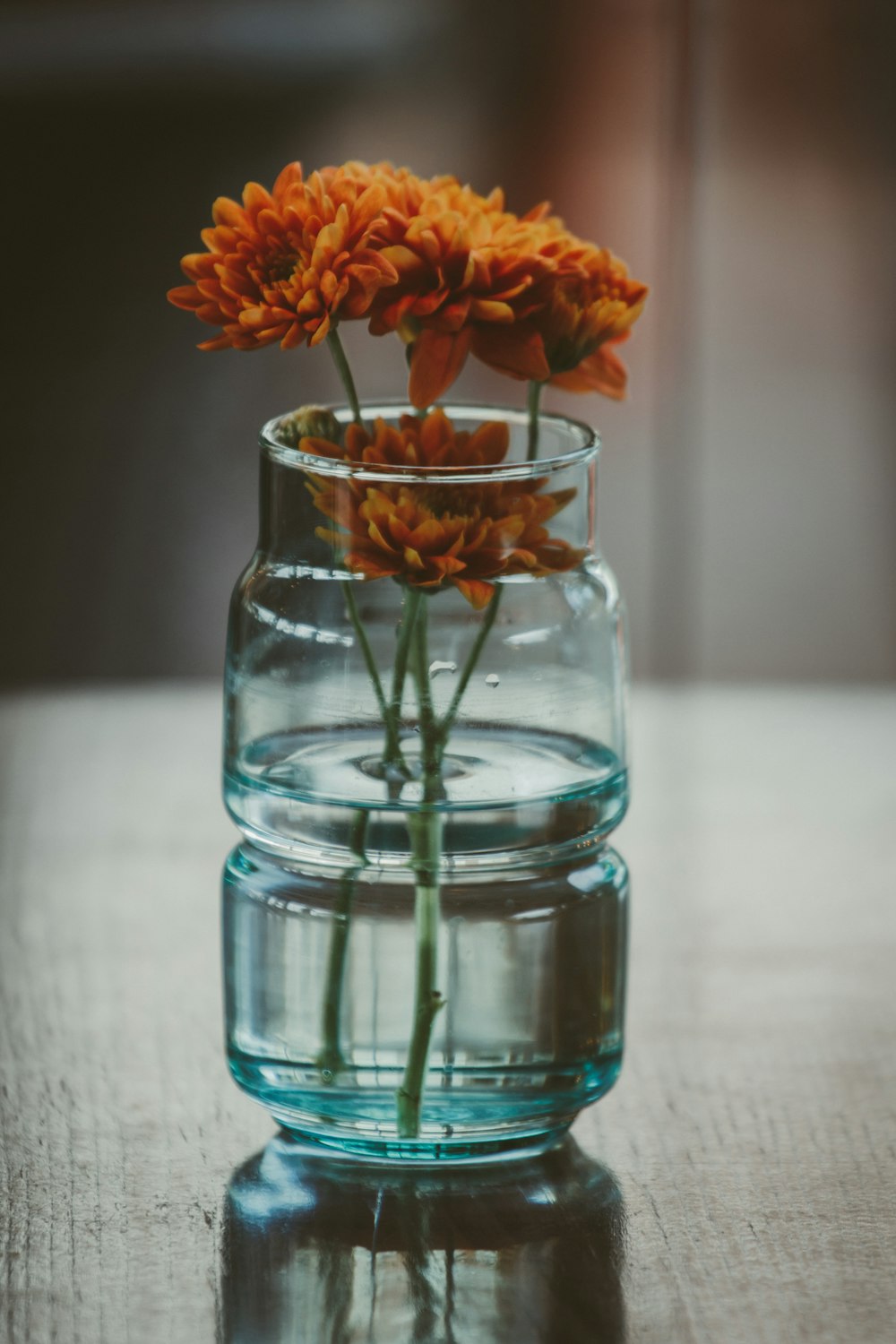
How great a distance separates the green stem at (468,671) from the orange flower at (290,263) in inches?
4.1

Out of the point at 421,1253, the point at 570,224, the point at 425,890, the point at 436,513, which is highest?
the point at 570,224

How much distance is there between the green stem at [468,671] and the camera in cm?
54

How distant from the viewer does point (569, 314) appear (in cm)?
52

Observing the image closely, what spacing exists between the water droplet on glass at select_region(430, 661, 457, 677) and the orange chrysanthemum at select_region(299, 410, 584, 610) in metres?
0.03

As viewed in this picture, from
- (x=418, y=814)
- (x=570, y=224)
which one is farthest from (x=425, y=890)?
(x=570, y=224)

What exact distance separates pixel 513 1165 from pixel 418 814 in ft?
0.44

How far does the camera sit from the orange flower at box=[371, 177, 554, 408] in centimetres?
50

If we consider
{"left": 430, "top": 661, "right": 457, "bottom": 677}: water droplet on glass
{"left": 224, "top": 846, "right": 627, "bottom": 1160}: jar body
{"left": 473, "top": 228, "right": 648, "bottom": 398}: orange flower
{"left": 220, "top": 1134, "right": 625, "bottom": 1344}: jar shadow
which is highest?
{"left": 473, "top": 228, "right": 648, "bottom": 398}: orange flower

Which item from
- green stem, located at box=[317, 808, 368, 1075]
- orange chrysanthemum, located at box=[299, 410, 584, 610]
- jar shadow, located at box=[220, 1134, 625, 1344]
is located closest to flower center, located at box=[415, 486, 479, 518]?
orange chrysanthemum, located at box=[299, 410, 584, 610]

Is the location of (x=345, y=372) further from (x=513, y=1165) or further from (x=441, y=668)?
(x=513, y=1165)

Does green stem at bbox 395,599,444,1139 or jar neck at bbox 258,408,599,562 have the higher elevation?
jar neck at bbox 258,408,599,562

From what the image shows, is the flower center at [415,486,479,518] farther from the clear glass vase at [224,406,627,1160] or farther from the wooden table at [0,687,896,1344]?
the wooden table at [0,687,896,1344]

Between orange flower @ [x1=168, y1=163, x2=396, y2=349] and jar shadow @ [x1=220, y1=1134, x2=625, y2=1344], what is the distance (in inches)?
10.7

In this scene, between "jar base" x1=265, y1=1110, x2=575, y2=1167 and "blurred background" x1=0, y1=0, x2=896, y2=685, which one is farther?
"blurred background" x1=0, y1=0, x2=896, y2=685
